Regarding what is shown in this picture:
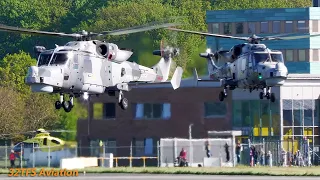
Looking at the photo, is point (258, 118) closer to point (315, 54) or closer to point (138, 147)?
point (138, 147)

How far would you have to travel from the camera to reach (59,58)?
7738 cm

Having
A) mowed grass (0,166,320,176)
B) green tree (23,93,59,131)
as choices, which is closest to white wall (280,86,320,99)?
green tree (23,93,59,131)

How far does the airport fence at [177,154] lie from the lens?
9856cm

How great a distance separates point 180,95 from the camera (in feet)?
389

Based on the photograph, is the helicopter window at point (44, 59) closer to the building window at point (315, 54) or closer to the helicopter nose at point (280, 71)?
the helicopter nose at point (280, 71)

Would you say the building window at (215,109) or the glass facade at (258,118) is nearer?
the glass facade at (258,118)

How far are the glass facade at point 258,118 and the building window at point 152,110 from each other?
19.4ft

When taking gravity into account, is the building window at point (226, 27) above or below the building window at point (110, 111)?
above

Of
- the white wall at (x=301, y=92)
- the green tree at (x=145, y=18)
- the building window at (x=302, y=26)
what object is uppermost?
the green tree at (x=145, y=18)

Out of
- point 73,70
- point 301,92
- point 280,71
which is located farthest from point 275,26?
point 73,70

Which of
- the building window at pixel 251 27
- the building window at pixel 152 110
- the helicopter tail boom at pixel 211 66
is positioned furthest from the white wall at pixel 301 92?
the building window at pixel 251 27

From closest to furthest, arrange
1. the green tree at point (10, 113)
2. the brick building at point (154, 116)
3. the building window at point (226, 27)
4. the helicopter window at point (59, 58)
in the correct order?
the helicopter window at point (59, 58), the brick building at point (154, 116), the green tree at point (10, 113), the building window at point (226, 27)

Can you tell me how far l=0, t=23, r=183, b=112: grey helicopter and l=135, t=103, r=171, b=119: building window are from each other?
35.4m

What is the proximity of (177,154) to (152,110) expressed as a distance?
1622cm
